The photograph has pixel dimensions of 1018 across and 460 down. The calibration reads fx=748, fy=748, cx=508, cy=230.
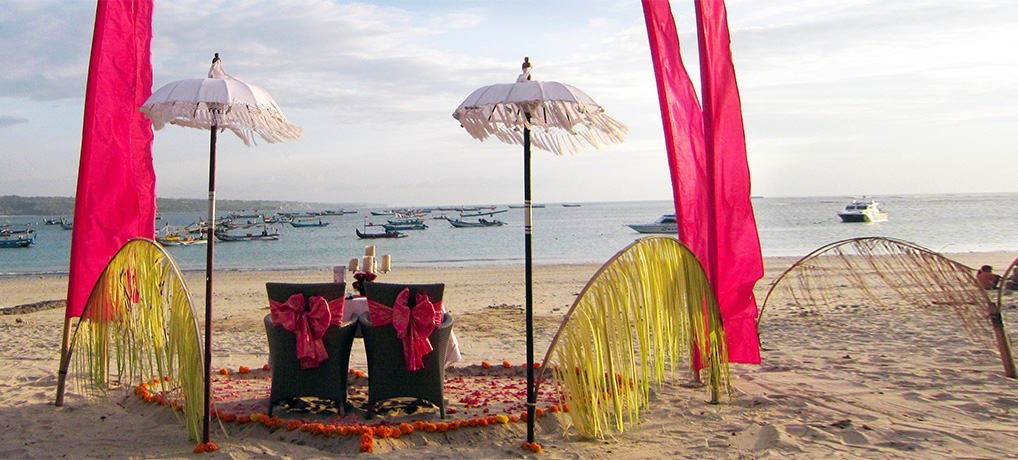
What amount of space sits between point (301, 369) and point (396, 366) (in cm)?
61

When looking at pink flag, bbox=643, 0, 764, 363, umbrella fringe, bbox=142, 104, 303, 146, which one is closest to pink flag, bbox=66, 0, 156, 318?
umbrella fringe, bbox=142, 104, 303, 146

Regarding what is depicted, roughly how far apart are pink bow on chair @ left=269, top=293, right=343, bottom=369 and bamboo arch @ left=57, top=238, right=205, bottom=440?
57 cm

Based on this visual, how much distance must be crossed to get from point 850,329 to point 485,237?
41.2 metres

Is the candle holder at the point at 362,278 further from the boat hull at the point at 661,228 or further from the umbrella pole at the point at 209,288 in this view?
the boat hull at the point at 661,228

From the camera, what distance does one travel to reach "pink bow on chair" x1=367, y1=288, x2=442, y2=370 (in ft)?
15.5

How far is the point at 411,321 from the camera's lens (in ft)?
15.5

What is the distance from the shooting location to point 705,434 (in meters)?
4.70

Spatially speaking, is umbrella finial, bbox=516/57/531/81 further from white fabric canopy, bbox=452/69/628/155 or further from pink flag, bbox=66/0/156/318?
pink flag, bbox=66/0/156/318

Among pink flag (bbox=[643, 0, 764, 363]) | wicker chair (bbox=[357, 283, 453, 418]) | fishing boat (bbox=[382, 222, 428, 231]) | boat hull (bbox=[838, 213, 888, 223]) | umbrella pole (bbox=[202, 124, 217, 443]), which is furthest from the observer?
fishing boat (bbox=[382, 222, 428, 231])

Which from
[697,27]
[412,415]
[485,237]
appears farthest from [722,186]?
[485,237]

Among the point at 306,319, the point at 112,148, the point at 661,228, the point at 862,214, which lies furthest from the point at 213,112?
the point at 862,214

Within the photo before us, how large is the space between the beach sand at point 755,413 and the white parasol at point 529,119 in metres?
0.83

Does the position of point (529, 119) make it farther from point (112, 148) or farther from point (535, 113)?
point (112, 148)

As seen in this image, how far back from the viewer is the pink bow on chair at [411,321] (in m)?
4.71
